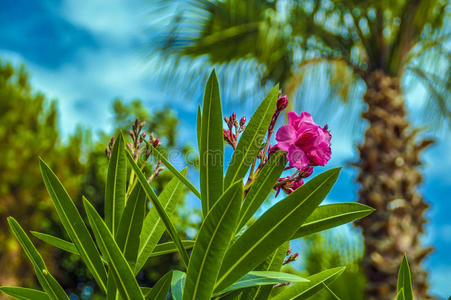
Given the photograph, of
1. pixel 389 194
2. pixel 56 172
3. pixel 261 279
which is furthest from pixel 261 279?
pixel 56 172

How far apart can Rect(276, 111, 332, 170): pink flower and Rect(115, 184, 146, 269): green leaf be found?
21 centimetres

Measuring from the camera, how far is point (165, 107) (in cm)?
525

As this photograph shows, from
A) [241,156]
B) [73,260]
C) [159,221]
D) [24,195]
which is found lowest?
[73,260]

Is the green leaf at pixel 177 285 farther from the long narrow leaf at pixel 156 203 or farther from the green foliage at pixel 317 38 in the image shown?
the green foliage at pixel 317 38

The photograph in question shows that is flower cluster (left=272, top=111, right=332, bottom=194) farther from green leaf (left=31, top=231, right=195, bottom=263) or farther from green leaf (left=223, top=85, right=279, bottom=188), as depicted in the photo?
green leaf (left=31, top=231, right=195, bottom=263)

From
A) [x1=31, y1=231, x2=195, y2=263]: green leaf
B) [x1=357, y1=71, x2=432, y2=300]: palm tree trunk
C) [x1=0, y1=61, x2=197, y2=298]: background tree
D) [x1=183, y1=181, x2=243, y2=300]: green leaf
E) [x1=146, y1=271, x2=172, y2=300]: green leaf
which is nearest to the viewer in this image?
[x1=183, y1=181, x2=243, y2=300]: green leaf

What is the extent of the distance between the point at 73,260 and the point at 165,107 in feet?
7.12

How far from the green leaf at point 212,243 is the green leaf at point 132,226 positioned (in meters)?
0.12

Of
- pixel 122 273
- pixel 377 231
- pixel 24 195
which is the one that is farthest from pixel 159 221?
pixel 24 195

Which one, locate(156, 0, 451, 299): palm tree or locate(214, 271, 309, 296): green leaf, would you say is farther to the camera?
locate(156, 0, 451, 299): palm tree

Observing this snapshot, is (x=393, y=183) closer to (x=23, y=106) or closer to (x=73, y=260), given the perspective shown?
(x=73, y=260)

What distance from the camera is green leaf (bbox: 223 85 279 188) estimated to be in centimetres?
54

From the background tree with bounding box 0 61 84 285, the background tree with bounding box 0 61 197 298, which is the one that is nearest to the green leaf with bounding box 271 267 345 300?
the background tree with bounding box 0 61 197 298

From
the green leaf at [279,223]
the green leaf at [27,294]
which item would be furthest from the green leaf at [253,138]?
the green leaf at [27,294]
